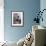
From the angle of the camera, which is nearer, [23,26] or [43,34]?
[43,34]

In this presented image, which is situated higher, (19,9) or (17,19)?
(19,9)

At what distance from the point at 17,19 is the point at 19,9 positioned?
1.39 feet

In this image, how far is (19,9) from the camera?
18.6 feet

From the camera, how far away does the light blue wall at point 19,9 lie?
562 centimetres

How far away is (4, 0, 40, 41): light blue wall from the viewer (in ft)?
18.5

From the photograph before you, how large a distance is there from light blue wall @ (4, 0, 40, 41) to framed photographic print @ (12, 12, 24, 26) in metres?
0.17

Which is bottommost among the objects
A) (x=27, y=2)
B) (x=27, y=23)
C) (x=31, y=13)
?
(x=27, y=23)

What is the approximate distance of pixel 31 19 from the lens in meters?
5.72

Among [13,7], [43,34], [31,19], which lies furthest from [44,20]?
[43,34]

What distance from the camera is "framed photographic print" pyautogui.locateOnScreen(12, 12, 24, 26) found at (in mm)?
5660

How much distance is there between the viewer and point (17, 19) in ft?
18.7

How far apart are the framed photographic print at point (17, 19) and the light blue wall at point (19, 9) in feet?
0.54

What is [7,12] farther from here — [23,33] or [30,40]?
[30,40]

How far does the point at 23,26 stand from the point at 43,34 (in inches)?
115
